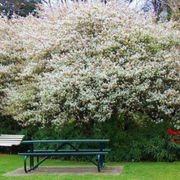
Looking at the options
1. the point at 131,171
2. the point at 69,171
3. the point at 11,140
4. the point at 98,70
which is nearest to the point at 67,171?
the point at 69,171

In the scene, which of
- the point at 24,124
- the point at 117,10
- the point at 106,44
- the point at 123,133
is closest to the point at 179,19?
the point at 117,10

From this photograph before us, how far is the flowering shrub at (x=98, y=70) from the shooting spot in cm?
1404

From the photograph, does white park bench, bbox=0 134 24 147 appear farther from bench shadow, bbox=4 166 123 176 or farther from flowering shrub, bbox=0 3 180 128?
flowering shrub, bbox=0 3 180 128

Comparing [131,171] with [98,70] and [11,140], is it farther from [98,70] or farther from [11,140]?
[98,70]

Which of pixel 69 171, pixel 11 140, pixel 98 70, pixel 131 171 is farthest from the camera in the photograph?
pixel 98 70

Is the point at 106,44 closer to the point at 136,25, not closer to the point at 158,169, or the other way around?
the point at 136,25

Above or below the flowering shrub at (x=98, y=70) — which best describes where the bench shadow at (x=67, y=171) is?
below

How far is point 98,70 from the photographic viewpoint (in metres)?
14.1

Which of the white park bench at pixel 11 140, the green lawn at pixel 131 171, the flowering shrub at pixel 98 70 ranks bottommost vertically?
the green lawn at pixel 131 171

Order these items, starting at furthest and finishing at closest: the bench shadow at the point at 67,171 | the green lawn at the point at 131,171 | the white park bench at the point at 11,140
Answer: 1. the white park bench at the point at 11,140
2. the bench shadow at the point at 67,171
3. the green lawn at the point at 131,171

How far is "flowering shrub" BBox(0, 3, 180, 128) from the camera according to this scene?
46.1ft

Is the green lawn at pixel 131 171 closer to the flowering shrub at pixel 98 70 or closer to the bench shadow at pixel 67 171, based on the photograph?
the bench shadow at pixel 67 171

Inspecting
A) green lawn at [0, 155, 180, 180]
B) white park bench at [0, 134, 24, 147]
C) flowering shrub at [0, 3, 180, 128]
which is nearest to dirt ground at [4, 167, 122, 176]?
green lawn at [0, 155, 180, 180]

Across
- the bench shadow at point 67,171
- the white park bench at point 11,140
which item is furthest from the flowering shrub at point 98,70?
the bench shadow at point 67,171
